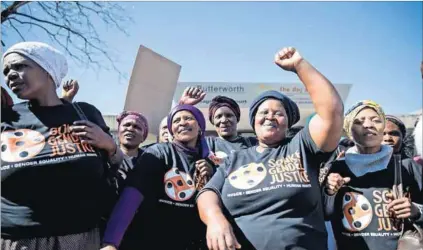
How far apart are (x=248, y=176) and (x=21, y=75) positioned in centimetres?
128

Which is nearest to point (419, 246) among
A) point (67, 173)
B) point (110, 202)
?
point (110, 202)

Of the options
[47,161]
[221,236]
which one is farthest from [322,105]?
[47,161]

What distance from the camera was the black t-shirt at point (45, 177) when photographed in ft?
5.89

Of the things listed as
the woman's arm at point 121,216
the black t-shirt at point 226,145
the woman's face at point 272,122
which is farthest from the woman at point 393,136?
the woman's arm at point 121,216

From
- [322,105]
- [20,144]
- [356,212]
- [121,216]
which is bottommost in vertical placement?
[121,216]

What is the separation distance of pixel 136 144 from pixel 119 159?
90cm

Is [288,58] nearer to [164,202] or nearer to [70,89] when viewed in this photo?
[164,202]

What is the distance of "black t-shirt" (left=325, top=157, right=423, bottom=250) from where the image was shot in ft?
6.97

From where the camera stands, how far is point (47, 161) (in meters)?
1.83

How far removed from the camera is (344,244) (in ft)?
7.21

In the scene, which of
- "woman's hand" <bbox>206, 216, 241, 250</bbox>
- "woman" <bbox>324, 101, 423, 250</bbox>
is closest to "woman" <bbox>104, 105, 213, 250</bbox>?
"woman's hand" <bbox>206, 216, 241, 250</bbox>

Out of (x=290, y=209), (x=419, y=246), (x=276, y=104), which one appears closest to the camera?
(x=290, y=209)

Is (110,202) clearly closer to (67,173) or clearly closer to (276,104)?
(67,173)

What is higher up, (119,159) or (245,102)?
(245,102)
